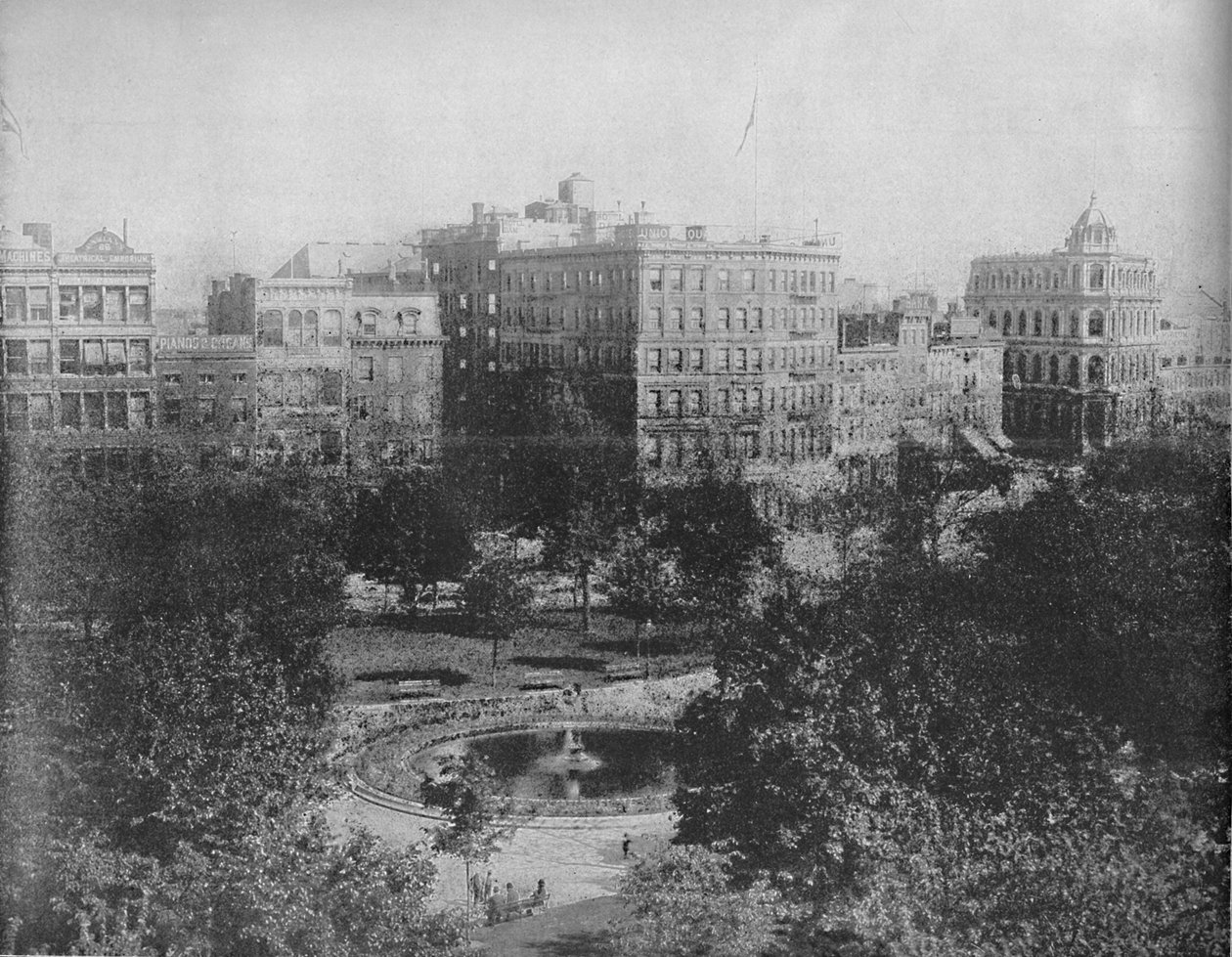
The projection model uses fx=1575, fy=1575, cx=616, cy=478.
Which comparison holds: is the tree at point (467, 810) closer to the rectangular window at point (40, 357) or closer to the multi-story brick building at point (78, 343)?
the multi-story brick building at point (78, 343)

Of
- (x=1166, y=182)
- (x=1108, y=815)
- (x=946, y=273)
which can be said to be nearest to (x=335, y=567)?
(x=946, y=273)

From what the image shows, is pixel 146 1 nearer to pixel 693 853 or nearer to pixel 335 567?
pixel 335 567

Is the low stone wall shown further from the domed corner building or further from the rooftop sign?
the domed corner building

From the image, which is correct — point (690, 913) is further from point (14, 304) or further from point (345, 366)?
point (14, 304)

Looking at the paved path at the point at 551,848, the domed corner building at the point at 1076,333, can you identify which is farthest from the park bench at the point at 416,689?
the domed corner building at the point at 1076,333

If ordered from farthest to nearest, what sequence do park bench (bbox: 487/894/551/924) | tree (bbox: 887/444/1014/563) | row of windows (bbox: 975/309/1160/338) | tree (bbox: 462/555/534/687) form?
tree (bbox: 462/555/534/687) → tree (bbox: 887/444/1014/563) → row of windows (bbox: 975/309/1160/338) → park bench (bbox: 487/894/551/924)

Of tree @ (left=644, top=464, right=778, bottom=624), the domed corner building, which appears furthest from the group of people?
the domed corner building
